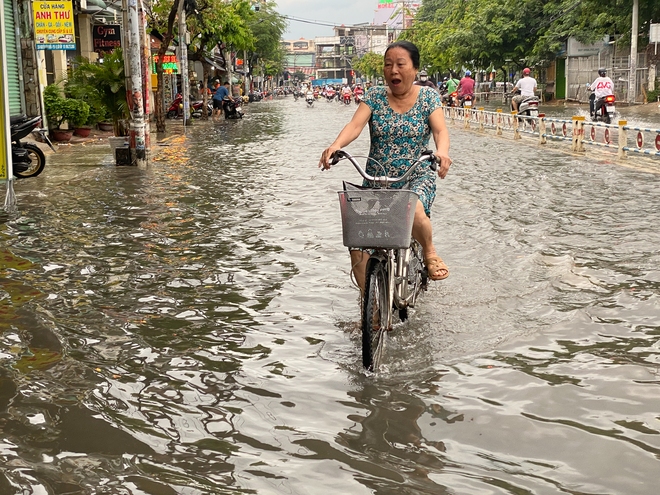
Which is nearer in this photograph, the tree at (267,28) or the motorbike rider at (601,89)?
the motorbike rider at (601,89)

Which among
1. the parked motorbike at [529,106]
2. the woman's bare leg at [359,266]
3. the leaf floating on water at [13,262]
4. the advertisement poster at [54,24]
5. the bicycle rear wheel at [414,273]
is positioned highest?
the advertisement poster at [54,24]

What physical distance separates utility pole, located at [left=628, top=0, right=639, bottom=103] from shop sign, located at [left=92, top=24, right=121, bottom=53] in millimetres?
22020

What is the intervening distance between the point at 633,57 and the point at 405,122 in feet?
121

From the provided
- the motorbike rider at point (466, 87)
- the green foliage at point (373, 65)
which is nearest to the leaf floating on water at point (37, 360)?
the motorbike rider at point (466, 87)

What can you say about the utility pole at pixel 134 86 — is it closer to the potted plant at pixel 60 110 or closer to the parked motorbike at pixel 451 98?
the potted plant at pixel 60 110

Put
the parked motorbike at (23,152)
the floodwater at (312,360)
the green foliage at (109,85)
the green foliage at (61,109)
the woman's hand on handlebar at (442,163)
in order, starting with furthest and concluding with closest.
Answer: the green foliage at (61,109) → the green foliage at (109,85) → the parked motorbike at (23,152) → the woman's hand on handlebar at (442,163) → the floodwater at (312,360)

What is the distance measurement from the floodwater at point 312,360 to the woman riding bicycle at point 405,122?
854 mm

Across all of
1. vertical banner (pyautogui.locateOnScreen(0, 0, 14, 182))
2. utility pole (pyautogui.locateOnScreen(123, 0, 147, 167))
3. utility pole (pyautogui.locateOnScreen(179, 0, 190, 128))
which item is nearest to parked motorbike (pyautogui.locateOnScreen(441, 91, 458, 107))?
utility pole (pyautogui.locateOnScreen(179, 0, 190, 128))

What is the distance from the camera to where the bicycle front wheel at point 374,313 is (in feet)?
16.9

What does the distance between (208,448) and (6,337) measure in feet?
7.84

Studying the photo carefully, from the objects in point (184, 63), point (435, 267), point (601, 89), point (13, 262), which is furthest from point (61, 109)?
point (435, 267)

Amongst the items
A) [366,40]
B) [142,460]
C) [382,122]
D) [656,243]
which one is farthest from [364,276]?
[366,40]

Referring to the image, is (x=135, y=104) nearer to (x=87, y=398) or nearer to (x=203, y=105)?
(x=87, y=398)

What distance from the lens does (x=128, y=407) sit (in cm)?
468
